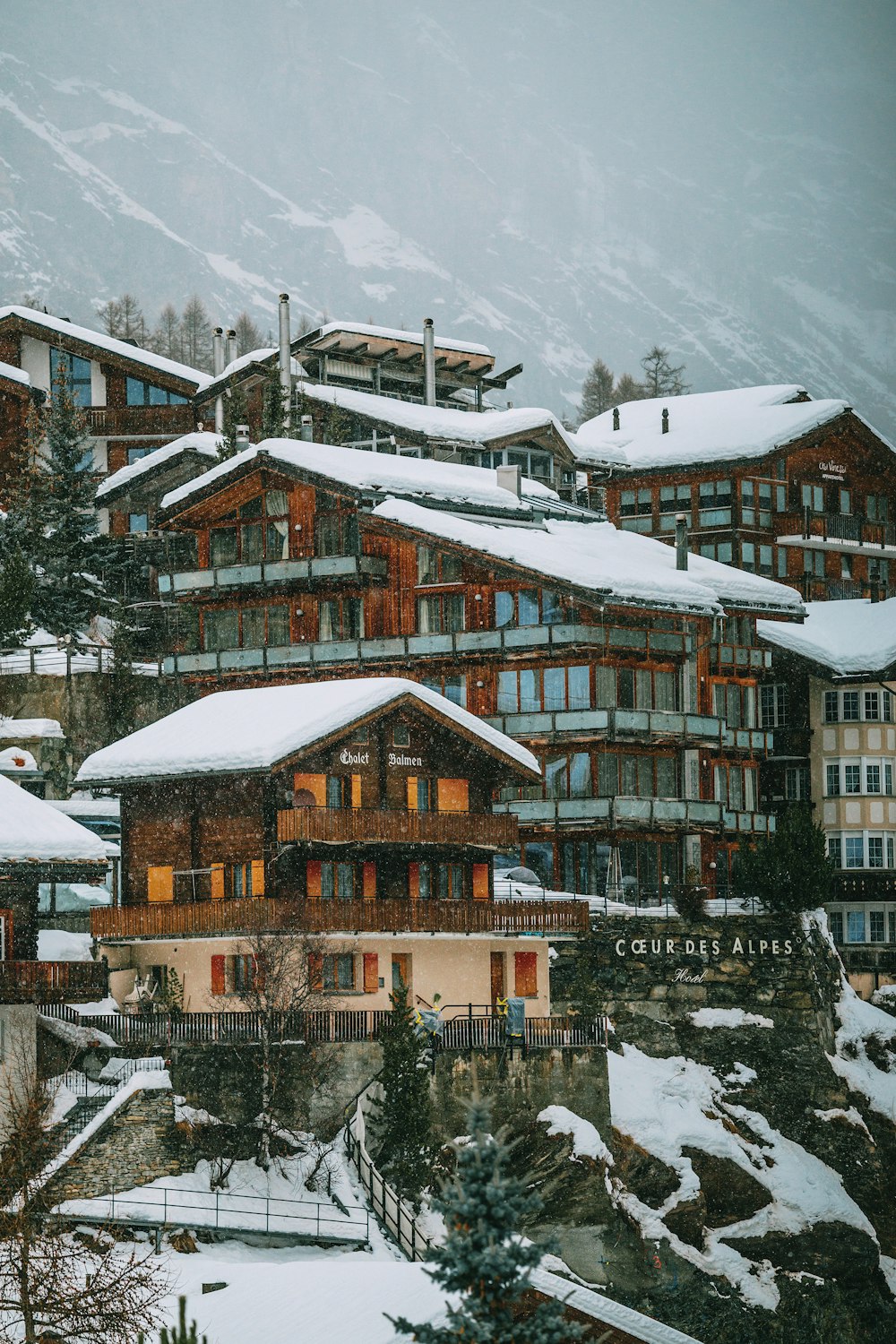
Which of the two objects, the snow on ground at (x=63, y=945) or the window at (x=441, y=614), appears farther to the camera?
the window at (x=441, y=614)

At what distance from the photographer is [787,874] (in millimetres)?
66375

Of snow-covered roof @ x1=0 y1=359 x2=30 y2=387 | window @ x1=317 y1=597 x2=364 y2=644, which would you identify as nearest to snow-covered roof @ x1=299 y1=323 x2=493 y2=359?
snow-covered roof @ x1=0 y1=359 x2=30 y2=387

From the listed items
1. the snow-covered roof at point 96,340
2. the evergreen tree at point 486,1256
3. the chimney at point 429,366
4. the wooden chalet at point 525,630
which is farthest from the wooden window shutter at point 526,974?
the snow-covered roof at point 96,340

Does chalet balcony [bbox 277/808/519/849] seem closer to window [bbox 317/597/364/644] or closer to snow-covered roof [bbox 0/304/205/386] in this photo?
window [bbox 317/597/364/644]

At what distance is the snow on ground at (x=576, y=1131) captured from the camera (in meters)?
56.2

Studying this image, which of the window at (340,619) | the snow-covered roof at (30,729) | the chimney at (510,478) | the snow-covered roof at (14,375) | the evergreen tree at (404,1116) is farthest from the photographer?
the snow-covered roof at (14,375)

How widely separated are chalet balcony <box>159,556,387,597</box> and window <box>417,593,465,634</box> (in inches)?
69.5

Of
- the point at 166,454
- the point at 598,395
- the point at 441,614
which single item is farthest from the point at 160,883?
the point at 598,395

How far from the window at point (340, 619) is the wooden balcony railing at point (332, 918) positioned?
16.4 m

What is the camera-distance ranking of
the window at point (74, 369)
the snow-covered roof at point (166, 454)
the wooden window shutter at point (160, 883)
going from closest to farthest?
the wooden window shutter at point (160, 883), the snow-covered roof at point (166, 454), the window at point (74, 369)

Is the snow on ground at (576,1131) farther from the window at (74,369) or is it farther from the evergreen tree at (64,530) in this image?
the window at (74,369)

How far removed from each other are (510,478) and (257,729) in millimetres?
24549

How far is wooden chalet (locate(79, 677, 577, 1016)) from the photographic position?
59.2m

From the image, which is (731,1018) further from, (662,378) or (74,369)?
(662,378)
